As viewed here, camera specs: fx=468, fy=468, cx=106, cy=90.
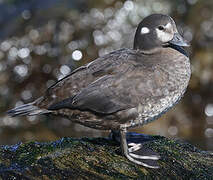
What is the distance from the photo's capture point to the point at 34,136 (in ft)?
29.8

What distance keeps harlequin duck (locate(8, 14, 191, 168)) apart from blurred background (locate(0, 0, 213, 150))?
14.3 ft

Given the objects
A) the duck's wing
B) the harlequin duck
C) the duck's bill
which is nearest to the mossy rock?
the harlequin duck

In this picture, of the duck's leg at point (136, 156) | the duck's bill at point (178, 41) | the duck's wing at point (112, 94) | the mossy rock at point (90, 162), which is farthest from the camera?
the duck's bill at point (178, 41)

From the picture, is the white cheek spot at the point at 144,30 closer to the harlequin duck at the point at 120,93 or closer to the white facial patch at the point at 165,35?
the white facial patch at the point at 165,35

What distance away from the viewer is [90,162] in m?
4.01

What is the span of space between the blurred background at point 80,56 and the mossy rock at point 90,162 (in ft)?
14.5

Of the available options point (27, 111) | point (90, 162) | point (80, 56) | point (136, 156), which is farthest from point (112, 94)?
point (80, 56)

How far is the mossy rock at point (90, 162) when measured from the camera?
12.1 ft

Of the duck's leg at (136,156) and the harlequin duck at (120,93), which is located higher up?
the harlequin duck at (120,93)

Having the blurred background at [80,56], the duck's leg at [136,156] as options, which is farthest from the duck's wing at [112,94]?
the blurred background at [80,56]

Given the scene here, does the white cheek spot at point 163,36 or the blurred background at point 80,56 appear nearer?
the white cheek spot at point 163,36

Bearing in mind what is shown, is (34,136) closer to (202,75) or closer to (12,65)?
(12,65)

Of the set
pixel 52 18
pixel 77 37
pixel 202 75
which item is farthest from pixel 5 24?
pixel 202 75

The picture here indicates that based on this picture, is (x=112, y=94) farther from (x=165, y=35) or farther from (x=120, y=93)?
(x=165, y=35)
